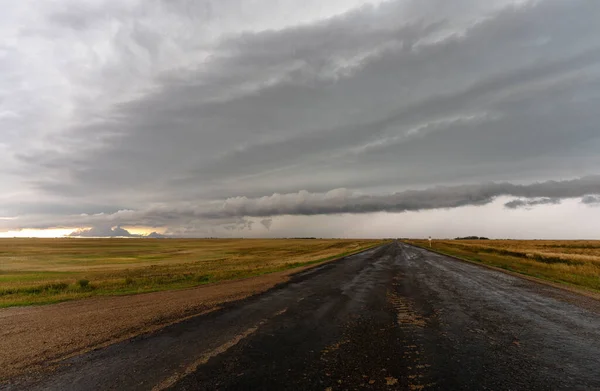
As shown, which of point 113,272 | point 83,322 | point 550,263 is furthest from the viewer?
point 550,263

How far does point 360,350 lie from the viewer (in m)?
7.18

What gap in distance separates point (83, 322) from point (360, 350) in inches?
373

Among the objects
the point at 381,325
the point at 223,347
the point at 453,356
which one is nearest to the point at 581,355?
the point at 453,356

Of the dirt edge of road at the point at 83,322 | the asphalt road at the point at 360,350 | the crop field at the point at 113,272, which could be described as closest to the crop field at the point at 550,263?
the asphalt road at the point at 360,350

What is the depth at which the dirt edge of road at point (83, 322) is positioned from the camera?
7234 mm

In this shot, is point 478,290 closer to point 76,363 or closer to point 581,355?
point 581,355

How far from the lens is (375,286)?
56.5 feet

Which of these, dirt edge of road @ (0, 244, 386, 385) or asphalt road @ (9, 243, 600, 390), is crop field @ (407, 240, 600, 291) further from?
dirt edge of road @ (0, 244, 386, 385)

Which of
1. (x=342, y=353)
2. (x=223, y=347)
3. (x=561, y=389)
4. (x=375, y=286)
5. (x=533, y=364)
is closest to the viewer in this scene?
(x=561, y=389)

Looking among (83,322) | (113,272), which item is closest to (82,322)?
(83,322)

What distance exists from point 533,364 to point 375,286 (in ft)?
35.7

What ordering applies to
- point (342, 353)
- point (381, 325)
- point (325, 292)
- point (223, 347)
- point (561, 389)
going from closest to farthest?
point (561, 389) < point (342, 353) < point (223, 347) < point (381, 325) < point (325, 292)

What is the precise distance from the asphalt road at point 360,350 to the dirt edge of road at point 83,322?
73 cm

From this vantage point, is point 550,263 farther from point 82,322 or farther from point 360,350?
point 82,322
